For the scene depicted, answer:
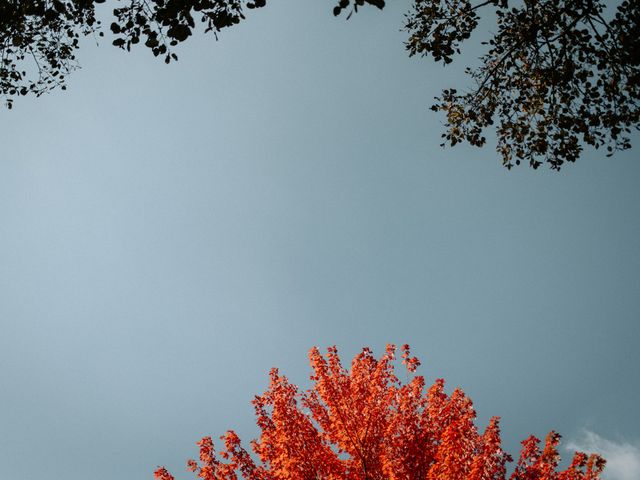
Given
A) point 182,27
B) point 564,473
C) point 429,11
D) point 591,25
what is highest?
point 429,11

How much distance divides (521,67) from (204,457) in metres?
11.3

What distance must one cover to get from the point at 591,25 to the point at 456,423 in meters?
8.57

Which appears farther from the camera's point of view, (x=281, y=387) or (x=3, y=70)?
(x=281, y=387)

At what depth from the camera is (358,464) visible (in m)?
10.5

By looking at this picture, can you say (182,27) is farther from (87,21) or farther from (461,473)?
(461,473)

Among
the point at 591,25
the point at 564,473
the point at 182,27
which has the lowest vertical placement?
the point at 564,473

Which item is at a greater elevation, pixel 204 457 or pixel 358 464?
pixel 204 457

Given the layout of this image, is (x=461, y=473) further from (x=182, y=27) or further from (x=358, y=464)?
(x=182, y=27)

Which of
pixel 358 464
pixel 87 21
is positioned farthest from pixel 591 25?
pixel 358 464

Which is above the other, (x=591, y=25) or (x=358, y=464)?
(x=591, y=25)

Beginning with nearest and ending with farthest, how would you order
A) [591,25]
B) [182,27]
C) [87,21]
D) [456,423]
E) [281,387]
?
[182,27] → [591,25] → [87,21] → [456,423] → [281,387]

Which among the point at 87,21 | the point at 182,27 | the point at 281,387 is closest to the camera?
the point at 182,27

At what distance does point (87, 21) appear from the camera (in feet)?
28.7

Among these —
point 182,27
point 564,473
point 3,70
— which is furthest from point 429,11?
point 564,473
